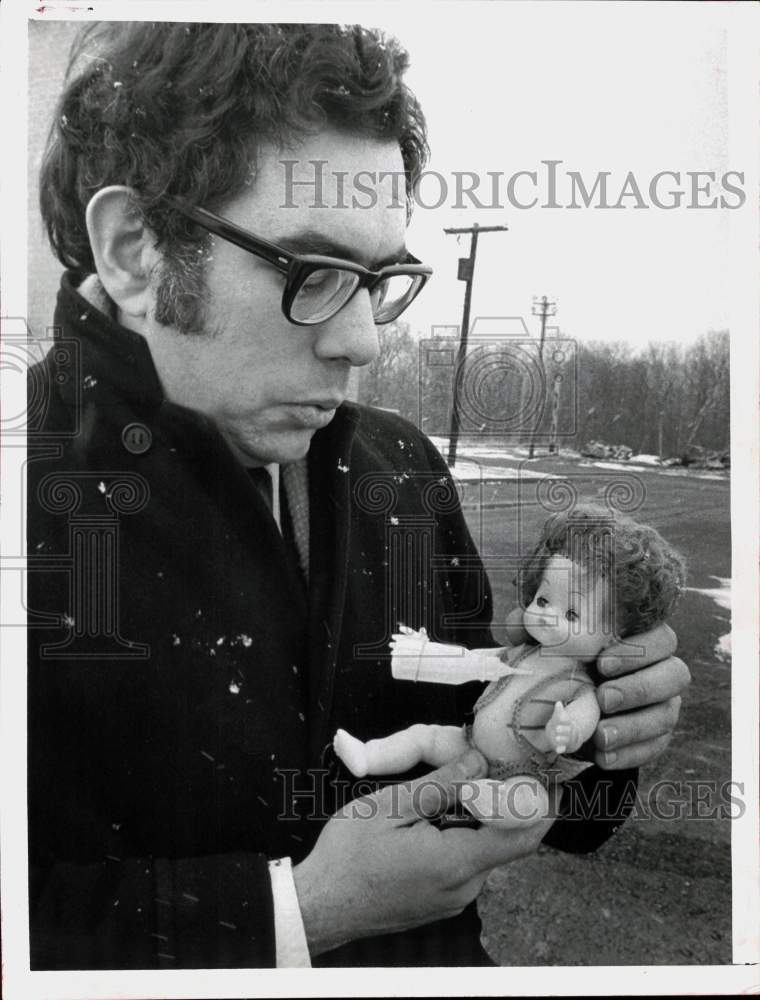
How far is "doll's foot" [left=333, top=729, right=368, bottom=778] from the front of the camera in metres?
2.00

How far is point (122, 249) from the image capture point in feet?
6.39

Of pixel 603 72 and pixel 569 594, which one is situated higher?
pixel 603 72

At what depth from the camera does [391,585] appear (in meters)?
2.07

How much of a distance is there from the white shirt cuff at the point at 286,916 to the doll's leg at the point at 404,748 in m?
0.24

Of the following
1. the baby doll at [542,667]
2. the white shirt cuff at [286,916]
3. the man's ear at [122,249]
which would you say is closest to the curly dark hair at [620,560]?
the baby doll at [542,667]

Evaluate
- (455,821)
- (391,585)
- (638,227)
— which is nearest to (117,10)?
(638,227)

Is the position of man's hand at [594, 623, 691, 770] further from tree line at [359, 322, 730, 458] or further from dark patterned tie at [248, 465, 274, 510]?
dark patterned tie at [248, 465, 274, 510]

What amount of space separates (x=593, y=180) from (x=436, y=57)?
1.37ft

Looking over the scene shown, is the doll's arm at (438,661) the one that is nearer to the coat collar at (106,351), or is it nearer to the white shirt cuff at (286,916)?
the white shirt cuff at (286,916)

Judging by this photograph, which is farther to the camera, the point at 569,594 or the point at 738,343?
the point at 738,343

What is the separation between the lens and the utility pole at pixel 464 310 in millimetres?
2066

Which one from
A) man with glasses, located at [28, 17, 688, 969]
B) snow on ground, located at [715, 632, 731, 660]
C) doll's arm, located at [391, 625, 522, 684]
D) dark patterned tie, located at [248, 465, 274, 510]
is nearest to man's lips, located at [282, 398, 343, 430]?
man with glasses, located at [28, 17, 688, 969]

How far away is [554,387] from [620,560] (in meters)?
0.40

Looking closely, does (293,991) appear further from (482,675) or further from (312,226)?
(312,226)
